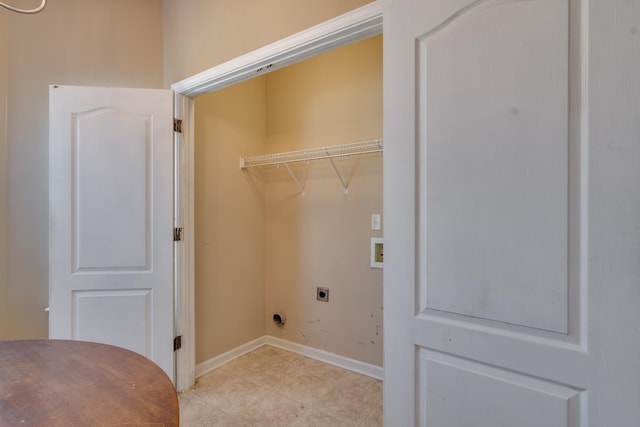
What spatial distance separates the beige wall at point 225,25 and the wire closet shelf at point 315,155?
0.90 metres

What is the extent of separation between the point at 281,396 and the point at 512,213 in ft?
6.44

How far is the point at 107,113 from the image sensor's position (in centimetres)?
189

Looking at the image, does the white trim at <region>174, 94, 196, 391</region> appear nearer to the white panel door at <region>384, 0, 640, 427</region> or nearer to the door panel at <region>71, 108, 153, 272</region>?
the door panel at <region>71, 108, 153, 272</region>

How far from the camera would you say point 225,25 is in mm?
1797

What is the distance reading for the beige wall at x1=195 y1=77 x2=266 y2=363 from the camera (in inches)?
95.3

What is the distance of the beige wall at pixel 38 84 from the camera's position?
74.1 inches

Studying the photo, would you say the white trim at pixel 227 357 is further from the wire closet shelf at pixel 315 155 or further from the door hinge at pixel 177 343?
the wire closet shelf at pixel 315 155

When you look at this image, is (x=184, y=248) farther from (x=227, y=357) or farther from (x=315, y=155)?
(x=315, y=155)

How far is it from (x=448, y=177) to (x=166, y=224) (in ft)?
5.70

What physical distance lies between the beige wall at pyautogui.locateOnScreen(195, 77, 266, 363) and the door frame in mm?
221

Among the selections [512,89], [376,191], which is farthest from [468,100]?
[376,191]

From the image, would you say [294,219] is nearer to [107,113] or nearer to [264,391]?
[264,391]

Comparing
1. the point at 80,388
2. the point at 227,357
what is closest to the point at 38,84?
Result: the point at 80,388

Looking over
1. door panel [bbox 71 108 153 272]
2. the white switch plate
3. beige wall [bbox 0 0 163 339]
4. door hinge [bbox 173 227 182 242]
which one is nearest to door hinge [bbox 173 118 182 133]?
door panel [bbox 71 108 153 272]
